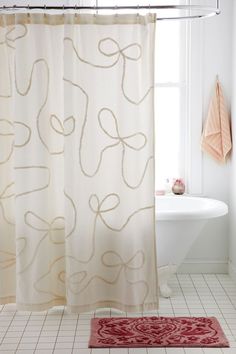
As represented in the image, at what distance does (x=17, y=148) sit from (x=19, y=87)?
37 cm

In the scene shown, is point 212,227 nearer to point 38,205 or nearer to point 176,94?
point 176,94

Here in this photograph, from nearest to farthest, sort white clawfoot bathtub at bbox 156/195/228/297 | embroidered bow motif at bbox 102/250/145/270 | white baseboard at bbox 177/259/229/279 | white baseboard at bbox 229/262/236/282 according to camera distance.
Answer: embroidered bow motif at bbox 102/250/145/270
white clawfoot bathtub at bbox 156/195/228/297
white baseboard at bbox 229/262/236/282
white baseboard at bbox 177/259/229/279

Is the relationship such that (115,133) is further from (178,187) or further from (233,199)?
(233,199)

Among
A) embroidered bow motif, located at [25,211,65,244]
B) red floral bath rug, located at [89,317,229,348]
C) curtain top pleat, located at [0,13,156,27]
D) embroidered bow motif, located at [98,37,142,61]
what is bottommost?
red floral bath rug, located at [89,317,229,348]

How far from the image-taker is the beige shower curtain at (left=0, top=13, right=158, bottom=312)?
3908 millimetres

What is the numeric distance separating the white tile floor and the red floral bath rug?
0.05 meters

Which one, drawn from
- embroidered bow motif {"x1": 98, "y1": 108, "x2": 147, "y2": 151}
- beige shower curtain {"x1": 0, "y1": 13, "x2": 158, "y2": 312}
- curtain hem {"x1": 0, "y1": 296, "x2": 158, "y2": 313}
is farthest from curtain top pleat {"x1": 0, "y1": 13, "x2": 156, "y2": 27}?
curtain hem {"x1": 0, "y1": 296, "x2": 158, "y2": 313}

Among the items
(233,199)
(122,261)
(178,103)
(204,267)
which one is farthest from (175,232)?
(178,103)

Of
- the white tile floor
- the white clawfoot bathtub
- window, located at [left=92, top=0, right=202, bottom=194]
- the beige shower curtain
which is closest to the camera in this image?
the white tile floor

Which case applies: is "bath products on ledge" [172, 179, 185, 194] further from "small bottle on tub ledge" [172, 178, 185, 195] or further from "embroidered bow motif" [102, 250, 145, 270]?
"embroidered bow motif" [102, 250, 145, 270]

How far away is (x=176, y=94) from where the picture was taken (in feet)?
17.7

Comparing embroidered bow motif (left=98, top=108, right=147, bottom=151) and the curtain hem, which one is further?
the curtain hem

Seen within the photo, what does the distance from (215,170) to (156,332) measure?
5.82ft

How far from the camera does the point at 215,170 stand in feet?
17.6
